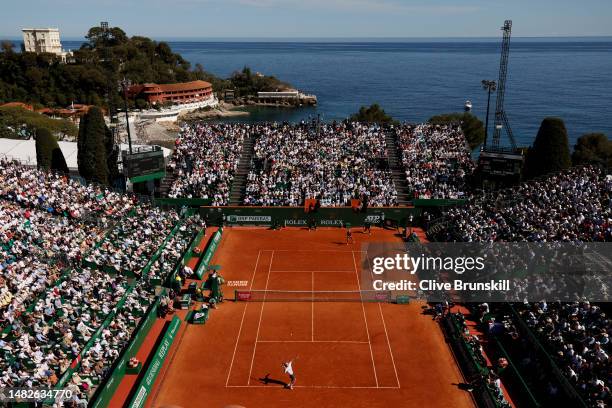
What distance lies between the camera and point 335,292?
100 ft

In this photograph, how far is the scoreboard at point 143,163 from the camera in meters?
39.6

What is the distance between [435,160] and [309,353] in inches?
1134

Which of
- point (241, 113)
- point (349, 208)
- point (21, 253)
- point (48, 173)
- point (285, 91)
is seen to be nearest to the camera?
point (21, 253)

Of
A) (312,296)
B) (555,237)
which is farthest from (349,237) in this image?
(555,237)

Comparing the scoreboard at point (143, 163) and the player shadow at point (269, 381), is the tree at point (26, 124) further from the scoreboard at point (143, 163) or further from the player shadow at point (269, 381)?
the player shadow at point (269, 381)

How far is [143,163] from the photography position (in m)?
40.5

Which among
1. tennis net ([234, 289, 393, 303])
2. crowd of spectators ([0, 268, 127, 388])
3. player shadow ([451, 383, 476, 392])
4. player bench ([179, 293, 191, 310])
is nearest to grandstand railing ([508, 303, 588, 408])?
player shadow ([451, 383, 476, 392])

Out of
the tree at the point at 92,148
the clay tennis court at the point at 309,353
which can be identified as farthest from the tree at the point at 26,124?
the clay tennis court at the point at 309,353

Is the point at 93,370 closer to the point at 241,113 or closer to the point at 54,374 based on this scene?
the point at 54,374

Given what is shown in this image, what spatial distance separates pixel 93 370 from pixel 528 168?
37.1 m

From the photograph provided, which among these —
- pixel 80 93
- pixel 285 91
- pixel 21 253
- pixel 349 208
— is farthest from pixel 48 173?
pixel 285 91

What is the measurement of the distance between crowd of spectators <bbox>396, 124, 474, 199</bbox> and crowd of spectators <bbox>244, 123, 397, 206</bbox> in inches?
84.3

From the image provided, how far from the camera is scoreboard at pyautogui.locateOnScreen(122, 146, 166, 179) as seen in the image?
39594mm

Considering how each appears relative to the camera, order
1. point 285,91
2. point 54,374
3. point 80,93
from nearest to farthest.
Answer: point 54,374, point 80,93, point 285,91
